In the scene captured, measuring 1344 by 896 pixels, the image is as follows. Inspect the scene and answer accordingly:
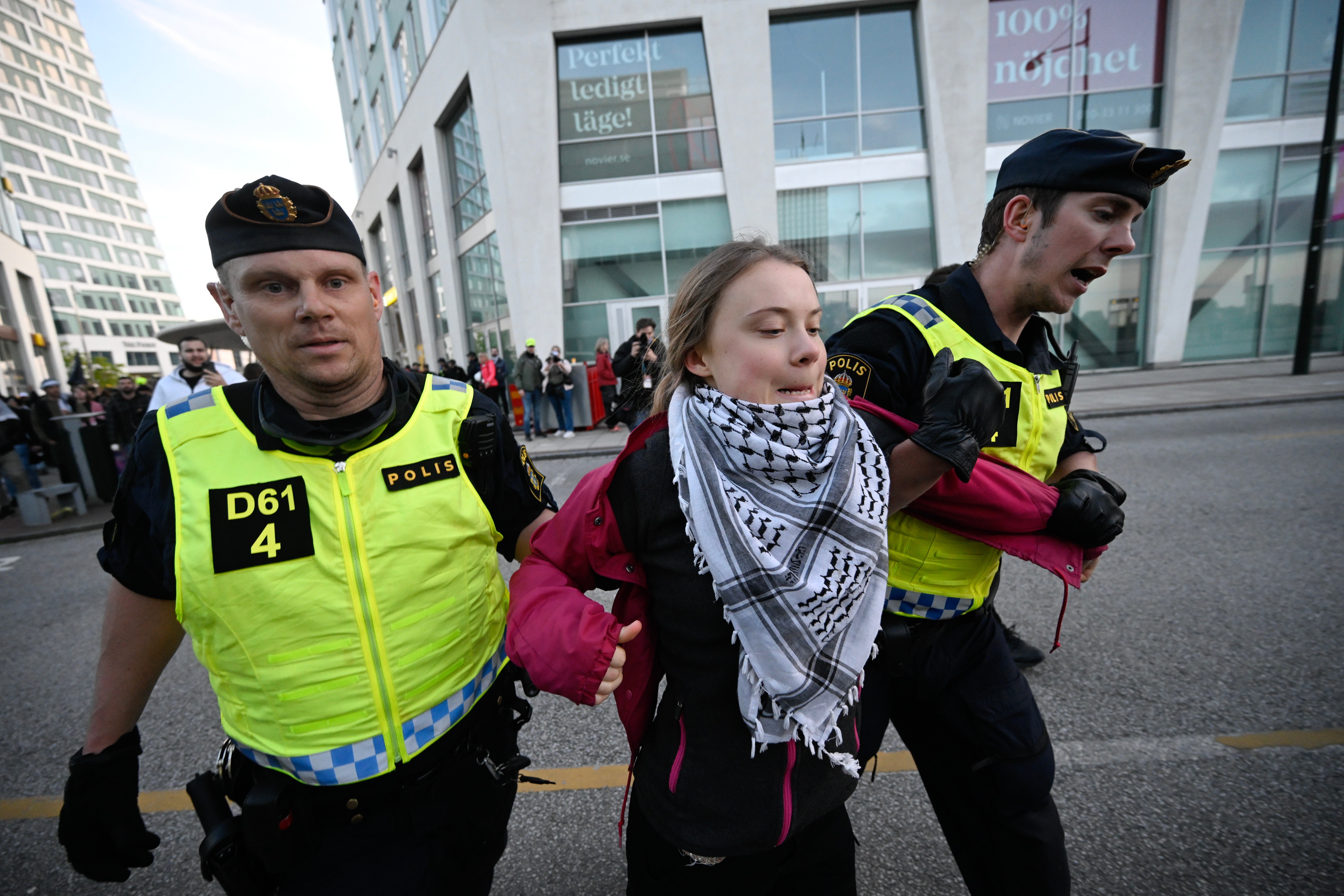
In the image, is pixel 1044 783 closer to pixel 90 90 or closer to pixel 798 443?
pixel 798 443

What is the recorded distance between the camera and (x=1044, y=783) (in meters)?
1.44

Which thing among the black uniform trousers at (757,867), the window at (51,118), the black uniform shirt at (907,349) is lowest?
the black uniform trousers at (757,867)

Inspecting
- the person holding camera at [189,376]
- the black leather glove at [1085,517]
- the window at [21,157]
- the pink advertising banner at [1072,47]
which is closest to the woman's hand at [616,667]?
the black leather glove at [1085,517]

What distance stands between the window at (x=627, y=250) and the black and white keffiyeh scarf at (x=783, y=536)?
40.9 ft

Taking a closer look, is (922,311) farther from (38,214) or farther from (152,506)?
(38,214)

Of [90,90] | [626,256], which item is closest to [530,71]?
[626,256]

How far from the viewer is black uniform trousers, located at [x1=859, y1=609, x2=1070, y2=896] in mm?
1425

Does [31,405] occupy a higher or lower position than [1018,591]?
higher

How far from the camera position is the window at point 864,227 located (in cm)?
1291

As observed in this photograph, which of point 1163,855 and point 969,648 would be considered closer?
point 969,648

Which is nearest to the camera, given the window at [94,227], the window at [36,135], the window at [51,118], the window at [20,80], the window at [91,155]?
the window at [36,135]

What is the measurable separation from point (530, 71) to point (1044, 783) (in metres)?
14.7

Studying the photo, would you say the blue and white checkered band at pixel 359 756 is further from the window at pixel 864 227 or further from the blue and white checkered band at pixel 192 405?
the window at pixel 864 227

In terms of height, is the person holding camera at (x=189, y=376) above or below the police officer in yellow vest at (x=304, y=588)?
above
